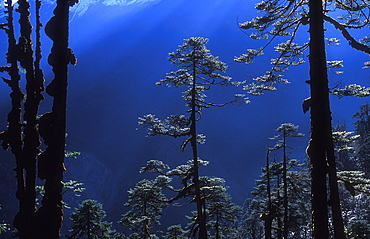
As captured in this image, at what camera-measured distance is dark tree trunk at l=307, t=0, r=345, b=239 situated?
22.0 feet

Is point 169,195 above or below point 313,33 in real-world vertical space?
above

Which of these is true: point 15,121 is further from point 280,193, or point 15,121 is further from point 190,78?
point 280,193

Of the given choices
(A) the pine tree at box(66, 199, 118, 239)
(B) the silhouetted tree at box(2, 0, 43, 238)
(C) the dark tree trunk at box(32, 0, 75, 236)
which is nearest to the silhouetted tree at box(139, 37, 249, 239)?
(B) the silhouetted tree at box(2, 0, 43, 238)

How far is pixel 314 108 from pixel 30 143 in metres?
8.10

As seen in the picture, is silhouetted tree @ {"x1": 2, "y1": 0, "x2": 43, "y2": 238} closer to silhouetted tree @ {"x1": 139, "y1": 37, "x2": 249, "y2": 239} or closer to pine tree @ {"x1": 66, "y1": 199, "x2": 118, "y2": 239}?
silhouetted tree @ {"x1": 139, "y1": 37, "x2": 249, "y2": 239}

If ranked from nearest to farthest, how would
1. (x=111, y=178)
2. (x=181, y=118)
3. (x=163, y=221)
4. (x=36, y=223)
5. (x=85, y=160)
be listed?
(x=36, y=223) < (x=181, y=118) < (x=163, y=221) < (x=111, y=178) < (x=85, y=160)

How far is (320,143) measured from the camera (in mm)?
6875

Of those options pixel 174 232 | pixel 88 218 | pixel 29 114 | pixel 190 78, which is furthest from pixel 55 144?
pixel 174 232

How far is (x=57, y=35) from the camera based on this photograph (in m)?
6.77

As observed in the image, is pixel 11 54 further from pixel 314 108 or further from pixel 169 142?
pixel 169 142

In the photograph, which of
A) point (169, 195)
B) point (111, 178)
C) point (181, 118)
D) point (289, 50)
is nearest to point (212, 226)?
point (181, 118)

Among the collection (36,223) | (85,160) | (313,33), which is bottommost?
(36,223)

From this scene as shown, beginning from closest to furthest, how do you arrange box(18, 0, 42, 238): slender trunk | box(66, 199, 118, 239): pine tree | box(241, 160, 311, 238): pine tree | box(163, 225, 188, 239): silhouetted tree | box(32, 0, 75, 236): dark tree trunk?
box(32, 0, 75, 236): dark tree trunk → box(18, 0, 42, 238): slender trunk → box(241, 160, 311, 238): pine tree → box(66, 199, 118, 239): pine tree → box(163, 225, 188, 239): silhouetted tree

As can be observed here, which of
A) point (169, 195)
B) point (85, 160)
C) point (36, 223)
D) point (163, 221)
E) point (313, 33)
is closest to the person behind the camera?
point (36, 223)
